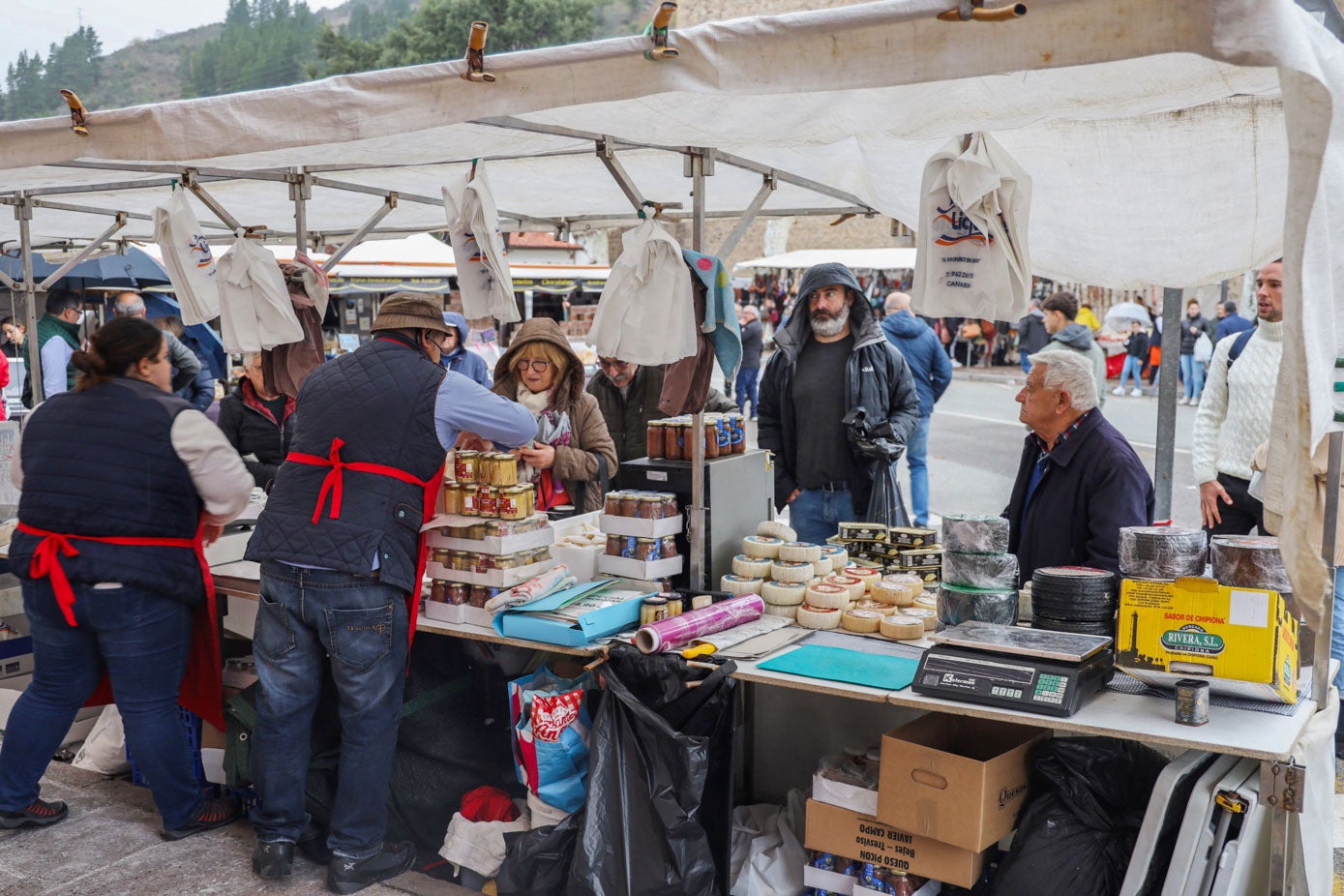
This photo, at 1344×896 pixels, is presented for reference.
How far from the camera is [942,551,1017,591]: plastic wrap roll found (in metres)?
3.13

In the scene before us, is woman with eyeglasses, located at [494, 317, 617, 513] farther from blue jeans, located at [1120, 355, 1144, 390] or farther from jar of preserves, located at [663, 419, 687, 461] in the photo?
blue jeans, located at [1120, 355, 1144, 390]

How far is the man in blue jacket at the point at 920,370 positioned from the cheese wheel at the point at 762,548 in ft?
16.0

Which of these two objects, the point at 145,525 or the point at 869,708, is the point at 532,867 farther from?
the point at 145,525

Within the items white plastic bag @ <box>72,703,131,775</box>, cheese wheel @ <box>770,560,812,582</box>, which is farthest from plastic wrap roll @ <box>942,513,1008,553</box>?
white plastic bag @ <box>72,703,131,775</box>

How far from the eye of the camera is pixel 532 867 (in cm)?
324

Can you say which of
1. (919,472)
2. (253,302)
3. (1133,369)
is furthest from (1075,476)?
(1133,369)

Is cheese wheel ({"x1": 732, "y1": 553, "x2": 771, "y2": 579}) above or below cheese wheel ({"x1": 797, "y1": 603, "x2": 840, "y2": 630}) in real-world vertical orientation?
above

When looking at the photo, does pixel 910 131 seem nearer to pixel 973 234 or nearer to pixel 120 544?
pixel 973 234

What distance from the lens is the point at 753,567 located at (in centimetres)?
361

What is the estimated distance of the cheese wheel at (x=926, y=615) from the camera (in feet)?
10.9

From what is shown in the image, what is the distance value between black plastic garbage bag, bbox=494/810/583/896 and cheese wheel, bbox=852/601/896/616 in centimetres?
107

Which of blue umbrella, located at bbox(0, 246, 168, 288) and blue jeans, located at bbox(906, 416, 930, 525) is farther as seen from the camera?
blue umbrella, located at bbox(0, 246, 168, 288)

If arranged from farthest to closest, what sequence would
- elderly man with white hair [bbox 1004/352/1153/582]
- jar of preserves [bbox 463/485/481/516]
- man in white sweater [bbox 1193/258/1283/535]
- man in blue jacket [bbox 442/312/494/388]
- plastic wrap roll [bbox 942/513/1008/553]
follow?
man in blue jacket [bbox 442/312/494/388] → man in white sweater [bbox 1193/258/1283/535] → jar of preserves [bbox 463/485/481/516] → elderly man with white hair [bbox 1004/352/1153/582] → plastic wrap roll [bbox 942/513/1008/553]

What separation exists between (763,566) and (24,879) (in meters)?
2.60
